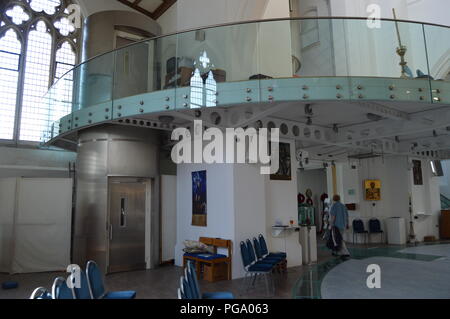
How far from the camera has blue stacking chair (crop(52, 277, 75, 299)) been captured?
134 inches

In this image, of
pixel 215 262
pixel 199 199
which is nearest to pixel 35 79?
pixel 199 199

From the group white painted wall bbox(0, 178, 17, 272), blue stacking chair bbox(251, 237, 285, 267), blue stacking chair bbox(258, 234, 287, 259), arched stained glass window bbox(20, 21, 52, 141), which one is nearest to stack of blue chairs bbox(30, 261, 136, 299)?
blue stacking chair bbox(251, 237, 285, 267)

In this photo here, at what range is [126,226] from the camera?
8977 millimetres

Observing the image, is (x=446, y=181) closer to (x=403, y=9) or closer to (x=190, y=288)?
(x=403, y=9)

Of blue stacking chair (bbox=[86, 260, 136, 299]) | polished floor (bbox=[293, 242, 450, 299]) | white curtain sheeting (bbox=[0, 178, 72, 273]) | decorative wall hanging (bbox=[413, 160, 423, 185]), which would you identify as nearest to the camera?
blue stacking chair (bbox=[86, 260, 136, 299])

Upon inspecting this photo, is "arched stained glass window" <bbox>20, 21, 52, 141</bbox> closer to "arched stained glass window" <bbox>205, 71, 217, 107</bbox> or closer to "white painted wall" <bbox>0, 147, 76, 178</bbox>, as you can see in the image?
"white painted wall" <bbox>0, 147, 76, 178</bbox>

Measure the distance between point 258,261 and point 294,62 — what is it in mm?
4007

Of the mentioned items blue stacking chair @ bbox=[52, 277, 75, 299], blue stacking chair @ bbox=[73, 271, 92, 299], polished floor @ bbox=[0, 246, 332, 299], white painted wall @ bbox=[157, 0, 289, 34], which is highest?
white painted wall @ bbox=[157, 0, 289, 34]

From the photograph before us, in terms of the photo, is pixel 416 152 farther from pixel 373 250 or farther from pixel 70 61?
pixel 70 61

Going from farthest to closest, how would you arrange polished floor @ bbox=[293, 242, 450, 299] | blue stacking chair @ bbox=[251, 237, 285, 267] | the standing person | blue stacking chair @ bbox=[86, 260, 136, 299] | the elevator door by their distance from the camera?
the standing person → the elevator door → blue stacking chair @ bbox=[251, 237, 285, 267] → polished floor @ bbox=[293, 242, 450, 299] → blue stacking chair @ bbox=[86, 260, 136, 299]

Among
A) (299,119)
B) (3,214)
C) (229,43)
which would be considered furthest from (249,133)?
(3,214)

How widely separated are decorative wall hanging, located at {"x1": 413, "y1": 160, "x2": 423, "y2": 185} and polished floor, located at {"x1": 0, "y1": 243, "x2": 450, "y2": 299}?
3799 millimetres

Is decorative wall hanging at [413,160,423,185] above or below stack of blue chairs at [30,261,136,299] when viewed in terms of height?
above

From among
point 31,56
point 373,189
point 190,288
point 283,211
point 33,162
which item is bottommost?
point 190,288
